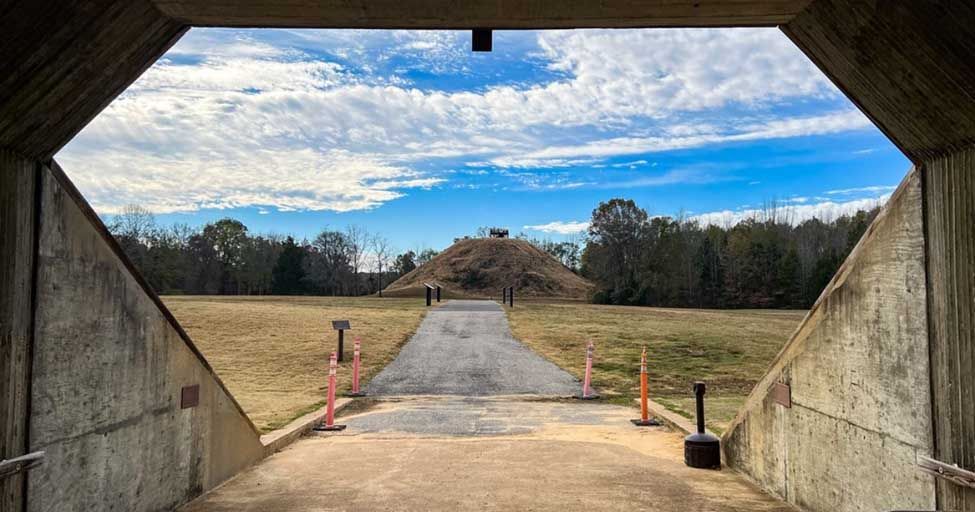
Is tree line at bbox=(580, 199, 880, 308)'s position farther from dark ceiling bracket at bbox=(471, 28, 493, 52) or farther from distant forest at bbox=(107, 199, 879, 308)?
dark ceiling bracket at bbox=(471, 28, 493, 52)

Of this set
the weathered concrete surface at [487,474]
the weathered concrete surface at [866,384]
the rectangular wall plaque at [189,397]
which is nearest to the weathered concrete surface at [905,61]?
the weathered concrete surface at [866,384]

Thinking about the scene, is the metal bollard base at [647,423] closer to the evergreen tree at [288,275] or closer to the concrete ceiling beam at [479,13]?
the concrete ceiling beam at [479,13]

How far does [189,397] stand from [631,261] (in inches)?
2706

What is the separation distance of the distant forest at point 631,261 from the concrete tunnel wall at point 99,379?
206ft

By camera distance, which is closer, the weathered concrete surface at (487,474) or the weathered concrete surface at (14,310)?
the weathered concrete surface at (14,310)

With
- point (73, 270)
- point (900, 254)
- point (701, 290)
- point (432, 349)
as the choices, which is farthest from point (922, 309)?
point (701, 290)

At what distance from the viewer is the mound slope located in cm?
7969

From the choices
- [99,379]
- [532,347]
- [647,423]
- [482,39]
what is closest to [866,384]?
[482,39]

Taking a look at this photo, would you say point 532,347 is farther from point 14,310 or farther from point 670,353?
point 14,310

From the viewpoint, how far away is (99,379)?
4.14 metres

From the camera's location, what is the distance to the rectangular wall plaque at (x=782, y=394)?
212 inches

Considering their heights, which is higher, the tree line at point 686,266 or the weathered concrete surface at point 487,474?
the tree line at point 686,266

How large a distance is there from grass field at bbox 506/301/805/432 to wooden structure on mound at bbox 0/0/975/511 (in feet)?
17.5

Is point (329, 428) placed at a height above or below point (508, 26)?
below
